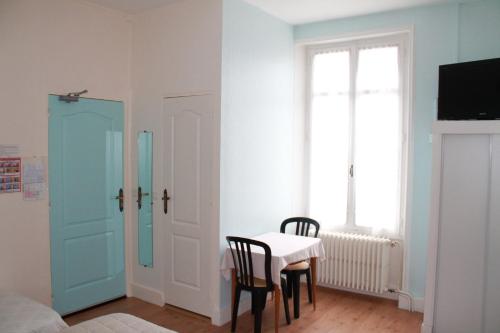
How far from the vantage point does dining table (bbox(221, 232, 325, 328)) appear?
3.34 metres

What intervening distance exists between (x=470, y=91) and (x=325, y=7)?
5.09 ft

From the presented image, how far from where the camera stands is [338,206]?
15.0 ft

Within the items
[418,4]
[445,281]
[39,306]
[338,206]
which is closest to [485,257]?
[445,281]

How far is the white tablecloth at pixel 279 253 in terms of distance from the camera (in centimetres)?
333

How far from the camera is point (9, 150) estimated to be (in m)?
3.36

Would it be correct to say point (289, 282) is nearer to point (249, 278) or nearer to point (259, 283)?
point (259, 283)

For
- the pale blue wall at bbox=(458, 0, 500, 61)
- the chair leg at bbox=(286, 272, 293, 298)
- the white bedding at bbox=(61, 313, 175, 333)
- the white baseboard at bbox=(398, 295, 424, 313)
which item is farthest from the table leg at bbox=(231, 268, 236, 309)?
the pale blue wall at bbox=(458, 0, 500, 61)

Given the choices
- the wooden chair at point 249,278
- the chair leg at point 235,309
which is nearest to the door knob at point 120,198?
the wooden chair at point 249,278

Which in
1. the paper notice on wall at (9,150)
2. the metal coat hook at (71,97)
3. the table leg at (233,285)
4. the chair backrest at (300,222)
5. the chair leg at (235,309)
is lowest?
the chair leg at (235,309)

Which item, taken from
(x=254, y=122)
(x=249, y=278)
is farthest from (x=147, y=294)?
(x=254, y=122)

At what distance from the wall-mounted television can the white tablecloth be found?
5.20 feet

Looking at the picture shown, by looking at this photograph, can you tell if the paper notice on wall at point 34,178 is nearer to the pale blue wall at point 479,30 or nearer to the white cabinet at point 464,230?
the white cabinet at point 464,230

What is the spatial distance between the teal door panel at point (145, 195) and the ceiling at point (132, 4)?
3.98 ft

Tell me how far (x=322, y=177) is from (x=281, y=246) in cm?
127
